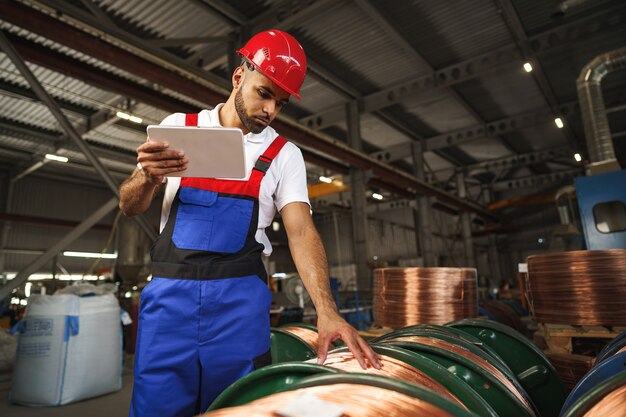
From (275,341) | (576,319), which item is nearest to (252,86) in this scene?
(275,341)

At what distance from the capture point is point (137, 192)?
1.47 meters

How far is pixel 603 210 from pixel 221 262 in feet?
17.9

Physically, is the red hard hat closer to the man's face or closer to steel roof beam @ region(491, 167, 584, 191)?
the man's face

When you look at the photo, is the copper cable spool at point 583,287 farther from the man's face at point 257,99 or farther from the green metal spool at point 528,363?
the man's face at point 257,99

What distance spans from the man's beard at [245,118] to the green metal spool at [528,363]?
195 centimetres

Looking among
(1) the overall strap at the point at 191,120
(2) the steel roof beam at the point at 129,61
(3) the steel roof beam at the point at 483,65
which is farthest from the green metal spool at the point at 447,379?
(3) the steel roof beam at the point at 483,65

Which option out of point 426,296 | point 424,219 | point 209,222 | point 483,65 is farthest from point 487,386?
point 424,219

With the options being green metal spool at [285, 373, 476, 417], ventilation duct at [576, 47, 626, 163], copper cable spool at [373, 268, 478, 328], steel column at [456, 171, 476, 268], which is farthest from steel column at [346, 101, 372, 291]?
green metal spool at [285, 373, 476, 417]

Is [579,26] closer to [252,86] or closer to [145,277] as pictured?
[252,86]

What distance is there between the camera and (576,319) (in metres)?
3.35

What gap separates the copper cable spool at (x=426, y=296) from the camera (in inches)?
146

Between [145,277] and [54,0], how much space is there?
7.38 metres

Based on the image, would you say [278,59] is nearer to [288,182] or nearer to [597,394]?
[288,182]

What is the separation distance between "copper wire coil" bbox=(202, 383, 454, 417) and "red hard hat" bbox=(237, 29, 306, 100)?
3.74ft
